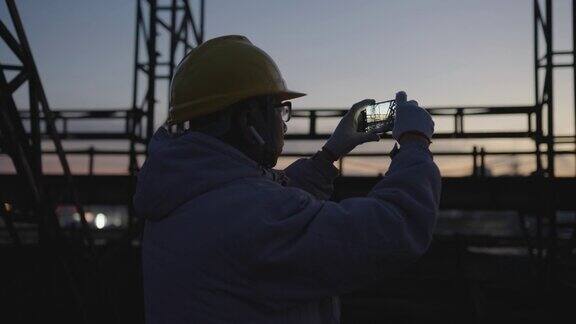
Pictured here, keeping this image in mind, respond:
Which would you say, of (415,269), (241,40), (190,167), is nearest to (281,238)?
(190,167)

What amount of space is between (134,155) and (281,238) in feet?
27.0

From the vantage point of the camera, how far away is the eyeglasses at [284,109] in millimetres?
1593

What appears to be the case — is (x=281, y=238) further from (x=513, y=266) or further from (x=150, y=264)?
(x=513, y=266)

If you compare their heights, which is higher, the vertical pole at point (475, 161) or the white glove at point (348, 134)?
the white glove at point (348, 134)

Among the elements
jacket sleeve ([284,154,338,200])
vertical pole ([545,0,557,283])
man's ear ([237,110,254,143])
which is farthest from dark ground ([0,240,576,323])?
man's ear ([237,110,254,143])

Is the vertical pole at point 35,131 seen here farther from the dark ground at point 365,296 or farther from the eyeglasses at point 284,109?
the eyeglasses at point 284,109

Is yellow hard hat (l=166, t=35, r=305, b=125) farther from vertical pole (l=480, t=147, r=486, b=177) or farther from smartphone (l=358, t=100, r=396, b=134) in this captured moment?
vertical pole (l=480, t=147, r=486, b=177)

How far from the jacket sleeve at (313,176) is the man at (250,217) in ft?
2.21

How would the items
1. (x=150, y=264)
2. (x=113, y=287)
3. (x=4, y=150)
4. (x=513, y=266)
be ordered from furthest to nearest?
(x=513, y=266) → (x=113, y=287) → (x=4, y=150) → (x=150, y=264)

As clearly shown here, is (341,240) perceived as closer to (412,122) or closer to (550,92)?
(412,122)

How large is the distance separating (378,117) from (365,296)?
7.10 meters

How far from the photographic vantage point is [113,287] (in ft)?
26.7

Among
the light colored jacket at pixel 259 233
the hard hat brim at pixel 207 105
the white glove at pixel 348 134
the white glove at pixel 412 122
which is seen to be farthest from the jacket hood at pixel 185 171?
the white glove at pixel 348 134

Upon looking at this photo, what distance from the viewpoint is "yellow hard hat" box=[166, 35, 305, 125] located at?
1.46 metres
